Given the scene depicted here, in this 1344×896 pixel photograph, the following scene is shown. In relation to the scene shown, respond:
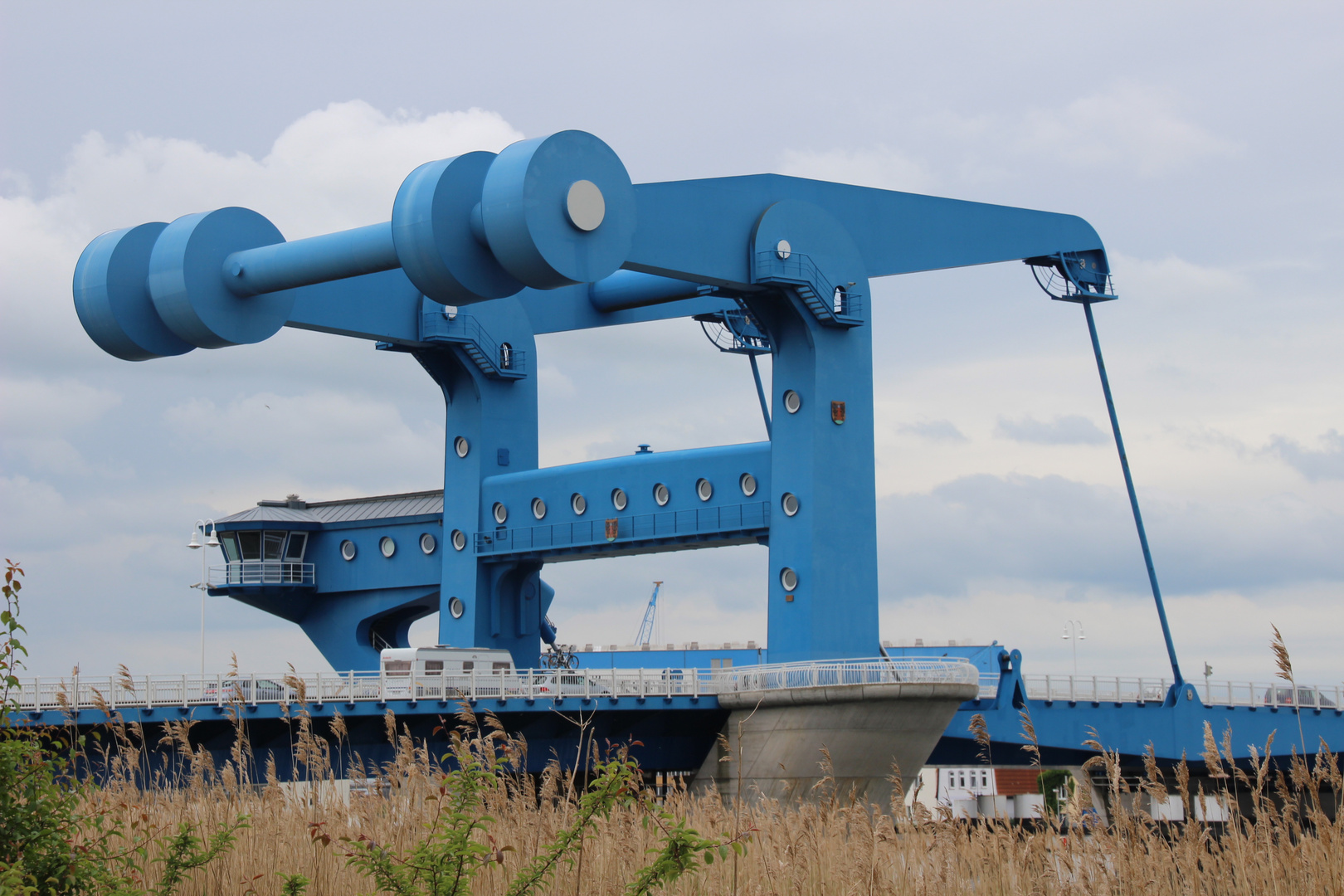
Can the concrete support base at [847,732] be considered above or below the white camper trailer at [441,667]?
below

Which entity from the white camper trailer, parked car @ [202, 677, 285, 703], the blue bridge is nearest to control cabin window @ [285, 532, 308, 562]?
the blue bridge

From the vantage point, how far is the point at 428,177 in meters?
31.9

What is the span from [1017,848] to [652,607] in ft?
372

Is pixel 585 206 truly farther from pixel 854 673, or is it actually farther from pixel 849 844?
pixel 849 844

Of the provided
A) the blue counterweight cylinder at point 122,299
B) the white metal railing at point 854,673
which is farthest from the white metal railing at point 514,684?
the blue counterweight cylinder at point 122,299

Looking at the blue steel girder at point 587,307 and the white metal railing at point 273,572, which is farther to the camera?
the white metal railing at point 273,572

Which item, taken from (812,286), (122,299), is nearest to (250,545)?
(122,299)

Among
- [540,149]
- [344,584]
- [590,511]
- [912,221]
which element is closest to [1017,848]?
[540,149]

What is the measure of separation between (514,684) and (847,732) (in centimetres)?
817

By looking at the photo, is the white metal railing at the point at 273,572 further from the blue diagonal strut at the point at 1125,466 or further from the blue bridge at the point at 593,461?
the blue diagonal strut at the point at 1125,466

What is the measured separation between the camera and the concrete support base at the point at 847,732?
33.9 meters

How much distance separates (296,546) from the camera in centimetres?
5625

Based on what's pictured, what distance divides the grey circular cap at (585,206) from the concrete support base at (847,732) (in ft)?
38.1

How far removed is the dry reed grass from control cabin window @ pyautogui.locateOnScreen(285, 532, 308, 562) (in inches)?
1700
